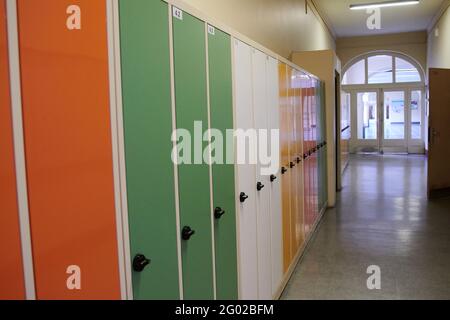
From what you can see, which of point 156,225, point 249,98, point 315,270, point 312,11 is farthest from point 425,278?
point 312,11

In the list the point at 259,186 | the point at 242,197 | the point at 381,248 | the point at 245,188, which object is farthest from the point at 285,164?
the point at 381,248

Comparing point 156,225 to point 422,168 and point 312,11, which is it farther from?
point 422,168

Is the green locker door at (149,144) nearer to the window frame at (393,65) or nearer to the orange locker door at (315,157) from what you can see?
the orange locker door at (315,157)

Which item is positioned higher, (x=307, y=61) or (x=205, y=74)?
(x=307, y=61)

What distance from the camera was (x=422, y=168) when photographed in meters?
10.1

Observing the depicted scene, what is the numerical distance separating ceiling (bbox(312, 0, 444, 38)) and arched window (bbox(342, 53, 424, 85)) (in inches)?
37.5

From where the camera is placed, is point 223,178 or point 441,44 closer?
point 223,178

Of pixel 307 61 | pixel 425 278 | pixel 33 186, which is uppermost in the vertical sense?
pixel 307 61

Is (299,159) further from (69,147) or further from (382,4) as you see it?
(382,4)

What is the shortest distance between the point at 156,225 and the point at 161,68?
567 mm

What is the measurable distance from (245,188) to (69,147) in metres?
1.49

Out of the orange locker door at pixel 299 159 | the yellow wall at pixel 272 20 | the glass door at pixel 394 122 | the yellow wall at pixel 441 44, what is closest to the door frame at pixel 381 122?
the glass door at pixel 394 122

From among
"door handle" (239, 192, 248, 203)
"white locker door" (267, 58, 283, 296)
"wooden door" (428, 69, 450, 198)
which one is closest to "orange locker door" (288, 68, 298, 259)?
"white locker door" (267, 58, 283, 296)

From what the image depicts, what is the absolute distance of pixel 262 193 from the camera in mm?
2830
